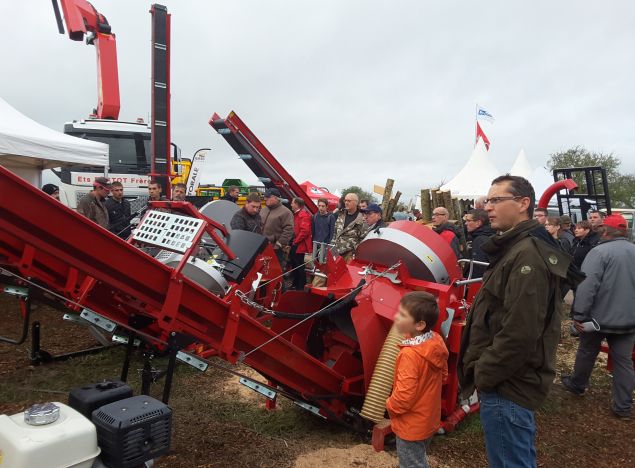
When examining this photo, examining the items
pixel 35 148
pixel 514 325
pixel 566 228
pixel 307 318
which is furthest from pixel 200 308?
pixel 566 228

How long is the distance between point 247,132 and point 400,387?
6786mm

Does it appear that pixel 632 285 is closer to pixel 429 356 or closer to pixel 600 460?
pixel 600 460

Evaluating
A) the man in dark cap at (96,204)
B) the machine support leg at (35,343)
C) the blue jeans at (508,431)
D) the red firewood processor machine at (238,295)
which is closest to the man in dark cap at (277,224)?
the man in dark cap at (96,204)

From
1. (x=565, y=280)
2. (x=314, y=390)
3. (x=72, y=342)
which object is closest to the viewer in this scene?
(x=565, y=280)

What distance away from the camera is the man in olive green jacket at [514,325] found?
6.23 ft

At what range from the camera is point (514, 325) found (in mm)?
1894

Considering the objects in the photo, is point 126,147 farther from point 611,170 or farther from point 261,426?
point 611,170

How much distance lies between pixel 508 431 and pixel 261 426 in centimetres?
211

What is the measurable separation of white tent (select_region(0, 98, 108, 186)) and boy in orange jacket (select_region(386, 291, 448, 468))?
18.3 ft

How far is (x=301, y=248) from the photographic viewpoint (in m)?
8.20

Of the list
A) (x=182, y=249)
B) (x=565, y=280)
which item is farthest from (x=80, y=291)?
(x=565, y=280)

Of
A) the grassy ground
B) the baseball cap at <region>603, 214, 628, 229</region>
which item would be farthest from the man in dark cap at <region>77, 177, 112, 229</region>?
the baseball cap at <region>603, 214, 628, 229</region>

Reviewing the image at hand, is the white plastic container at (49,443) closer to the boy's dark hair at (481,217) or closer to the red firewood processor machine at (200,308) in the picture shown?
the red firewood processor machine at (200,308)

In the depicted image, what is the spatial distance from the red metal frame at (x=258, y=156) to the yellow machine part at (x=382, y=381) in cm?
597
